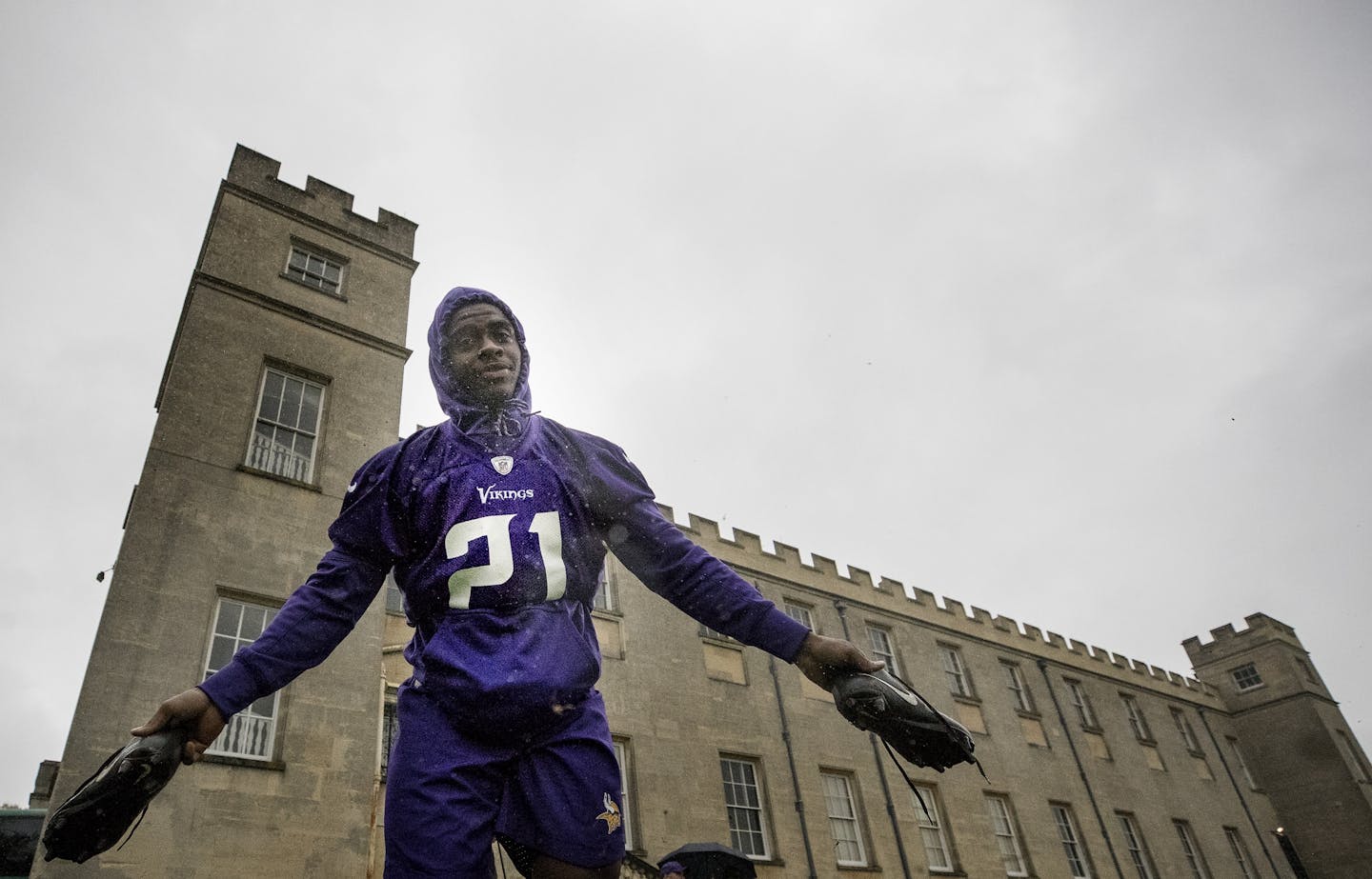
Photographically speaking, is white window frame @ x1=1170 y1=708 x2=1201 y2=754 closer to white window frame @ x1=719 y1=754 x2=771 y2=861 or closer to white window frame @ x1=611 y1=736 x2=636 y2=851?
white window frame @ x1=719 y1=754 x2=771 y2=861

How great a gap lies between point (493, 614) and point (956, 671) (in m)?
22.9

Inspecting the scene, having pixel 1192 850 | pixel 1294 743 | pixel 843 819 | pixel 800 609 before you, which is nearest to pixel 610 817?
pixel 843 819

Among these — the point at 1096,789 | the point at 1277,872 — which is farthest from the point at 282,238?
the point at 1277,872

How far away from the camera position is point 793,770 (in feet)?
54.3

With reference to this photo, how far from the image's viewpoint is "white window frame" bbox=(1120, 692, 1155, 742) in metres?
26.9

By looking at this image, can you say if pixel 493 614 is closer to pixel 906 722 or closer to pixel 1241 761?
pixel 906 722

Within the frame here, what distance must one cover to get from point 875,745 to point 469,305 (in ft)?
60.4

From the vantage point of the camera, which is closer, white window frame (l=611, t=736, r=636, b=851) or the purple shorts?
the purple shorts

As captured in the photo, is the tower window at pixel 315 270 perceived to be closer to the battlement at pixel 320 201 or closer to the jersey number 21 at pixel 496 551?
the battlement at pixel 320 201

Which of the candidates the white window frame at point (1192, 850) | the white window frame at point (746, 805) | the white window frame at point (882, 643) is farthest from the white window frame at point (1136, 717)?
the white window frame at point (746, 805)

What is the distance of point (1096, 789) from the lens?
2300 centimetres

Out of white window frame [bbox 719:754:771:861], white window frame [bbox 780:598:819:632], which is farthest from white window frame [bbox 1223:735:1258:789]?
white window frame [bbox 719:754:771:861]

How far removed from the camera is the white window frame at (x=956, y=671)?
73.4 ft

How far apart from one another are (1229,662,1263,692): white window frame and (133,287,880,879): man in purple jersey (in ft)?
125
